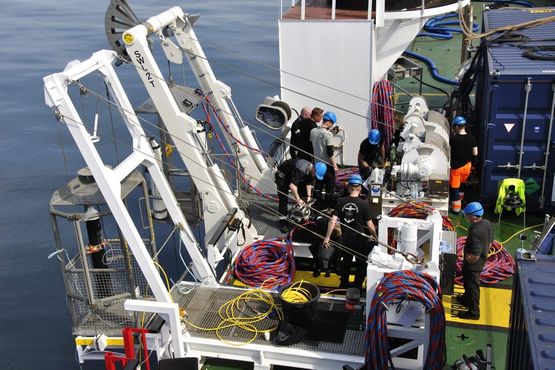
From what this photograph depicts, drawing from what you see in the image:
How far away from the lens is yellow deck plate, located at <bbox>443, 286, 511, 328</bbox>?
24.5 ft

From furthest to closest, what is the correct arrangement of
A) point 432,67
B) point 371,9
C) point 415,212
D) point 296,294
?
point 432,67
point 371,9
point 415,212
point 296,294

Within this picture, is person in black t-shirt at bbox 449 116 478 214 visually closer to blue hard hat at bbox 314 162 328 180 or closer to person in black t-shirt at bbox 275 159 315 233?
blue hard hat at bbox 314 162 328 180

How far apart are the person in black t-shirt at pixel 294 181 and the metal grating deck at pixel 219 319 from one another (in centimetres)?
173

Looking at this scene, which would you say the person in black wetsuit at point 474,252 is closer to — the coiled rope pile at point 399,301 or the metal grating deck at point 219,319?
the coiled rope pile at point 399,301

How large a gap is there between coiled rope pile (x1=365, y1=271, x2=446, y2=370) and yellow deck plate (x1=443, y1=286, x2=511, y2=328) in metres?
1.61

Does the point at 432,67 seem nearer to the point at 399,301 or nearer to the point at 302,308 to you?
the point at 302,308

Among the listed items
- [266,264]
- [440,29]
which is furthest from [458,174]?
[440,29]

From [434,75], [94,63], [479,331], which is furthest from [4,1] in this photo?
[479,331]

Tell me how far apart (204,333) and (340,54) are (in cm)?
672

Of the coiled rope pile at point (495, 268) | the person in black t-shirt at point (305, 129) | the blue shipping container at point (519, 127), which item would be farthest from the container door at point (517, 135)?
the person in black t-shirt at point (305, 129)

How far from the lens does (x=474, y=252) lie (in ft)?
23.4

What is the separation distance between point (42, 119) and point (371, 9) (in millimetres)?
14826

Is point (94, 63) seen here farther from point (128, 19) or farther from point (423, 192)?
point (423, 192)

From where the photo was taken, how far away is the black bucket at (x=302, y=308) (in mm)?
6695
